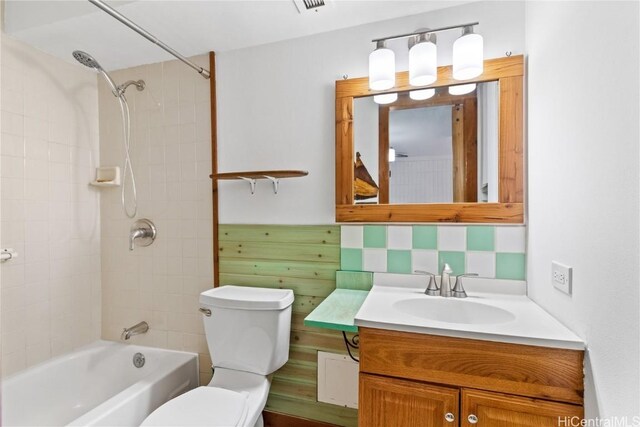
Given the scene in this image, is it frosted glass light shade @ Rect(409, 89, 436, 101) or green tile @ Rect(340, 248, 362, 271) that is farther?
green tile @ Rect(340, 248, 362, 271)

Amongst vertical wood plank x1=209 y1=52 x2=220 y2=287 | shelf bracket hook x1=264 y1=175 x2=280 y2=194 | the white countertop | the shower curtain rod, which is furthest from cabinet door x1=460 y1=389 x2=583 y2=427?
the shower curtain rod

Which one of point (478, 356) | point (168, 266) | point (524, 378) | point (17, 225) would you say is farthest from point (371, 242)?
point (17, 225)

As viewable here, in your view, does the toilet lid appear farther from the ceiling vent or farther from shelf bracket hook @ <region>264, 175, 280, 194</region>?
the ceiling vent

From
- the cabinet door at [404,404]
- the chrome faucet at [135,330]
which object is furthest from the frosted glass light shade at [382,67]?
the chrome faucet at [135,330]

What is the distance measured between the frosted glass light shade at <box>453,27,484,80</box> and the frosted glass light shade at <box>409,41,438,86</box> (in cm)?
10

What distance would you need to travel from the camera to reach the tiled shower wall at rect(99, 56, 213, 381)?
6.26ft

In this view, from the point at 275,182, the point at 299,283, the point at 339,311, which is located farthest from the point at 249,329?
the point at 275,182

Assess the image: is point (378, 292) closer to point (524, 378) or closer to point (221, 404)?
point (524, 378)

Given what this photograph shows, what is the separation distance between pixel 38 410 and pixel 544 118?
2.78 m

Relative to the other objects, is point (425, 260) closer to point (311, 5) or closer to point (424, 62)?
point (424, 62)

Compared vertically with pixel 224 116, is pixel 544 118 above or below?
below

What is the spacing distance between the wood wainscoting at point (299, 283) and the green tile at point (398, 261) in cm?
26

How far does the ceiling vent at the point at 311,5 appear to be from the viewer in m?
1.45

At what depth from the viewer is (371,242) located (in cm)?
161
